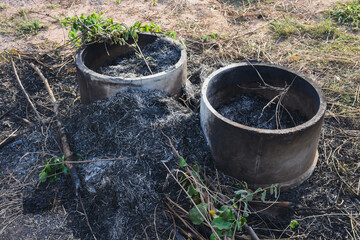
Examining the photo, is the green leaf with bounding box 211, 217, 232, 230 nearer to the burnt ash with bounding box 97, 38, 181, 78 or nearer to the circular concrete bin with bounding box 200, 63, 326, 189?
the circular concrete bin with bounding box 200, 63, 326, 189

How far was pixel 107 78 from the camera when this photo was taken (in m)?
3.54

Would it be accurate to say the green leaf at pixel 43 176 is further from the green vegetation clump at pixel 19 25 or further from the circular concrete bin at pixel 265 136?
the green vegetation clump at pixel 19 25

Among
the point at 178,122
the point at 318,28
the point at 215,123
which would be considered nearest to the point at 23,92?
the point at 178,122

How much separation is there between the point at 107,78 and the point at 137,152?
83 centimetres

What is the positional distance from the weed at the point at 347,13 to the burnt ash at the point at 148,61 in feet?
11.9

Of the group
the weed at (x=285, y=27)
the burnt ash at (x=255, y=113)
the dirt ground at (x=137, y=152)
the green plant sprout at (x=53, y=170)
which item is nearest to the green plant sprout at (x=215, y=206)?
the dirt ground at (x=137, y=152)

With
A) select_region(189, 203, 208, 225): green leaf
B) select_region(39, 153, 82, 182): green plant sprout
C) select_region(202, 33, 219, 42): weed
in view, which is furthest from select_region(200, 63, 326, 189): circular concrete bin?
select_region(202, 33, 219, 42): weed

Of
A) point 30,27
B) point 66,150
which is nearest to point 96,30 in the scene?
point 66,150

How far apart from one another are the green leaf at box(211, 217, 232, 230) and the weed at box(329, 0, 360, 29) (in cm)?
479

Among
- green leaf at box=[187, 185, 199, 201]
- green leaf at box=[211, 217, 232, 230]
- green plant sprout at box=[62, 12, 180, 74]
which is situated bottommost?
green leaf at box=[187, 185, 199, 201]

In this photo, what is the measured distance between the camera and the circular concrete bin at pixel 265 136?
294 centimetres

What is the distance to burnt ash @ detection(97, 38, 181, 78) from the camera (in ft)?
12.9

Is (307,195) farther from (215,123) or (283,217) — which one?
(215,123)

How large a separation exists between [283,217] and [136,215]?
1.25 m
